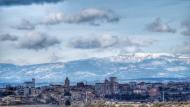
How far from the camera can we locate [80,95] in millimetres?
174500

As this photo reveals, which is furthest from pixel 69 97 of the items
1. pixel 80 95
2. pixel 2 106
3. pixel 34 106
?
pixel 2 106

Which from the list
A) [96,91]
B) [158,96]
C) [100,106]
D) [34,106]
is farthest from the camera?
[96,91]

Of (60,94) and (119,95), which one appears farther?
(119,95)

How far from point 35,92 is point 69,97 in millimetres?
19910

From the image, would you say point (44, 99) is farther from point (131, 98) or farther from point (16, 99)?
point (131, 98)

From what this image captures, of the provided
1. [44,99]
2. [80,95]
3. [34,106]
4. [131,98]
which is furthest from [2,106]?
[131,98]

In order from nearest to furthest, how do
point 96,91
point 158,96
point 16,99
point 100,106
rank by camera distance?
point 100,106 → point 16,99 → point 158,96 → point 96,91

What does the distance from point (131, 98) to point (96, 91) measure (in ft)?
63.9

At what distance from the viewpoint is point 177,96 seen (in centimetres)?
17875

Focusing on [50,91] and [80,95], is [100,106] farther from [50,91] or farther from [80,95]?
[50,91]

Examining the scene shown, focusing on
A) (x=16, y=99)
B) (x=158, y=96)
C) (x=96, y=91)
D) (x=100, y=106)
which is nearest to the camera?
(x=100, y=106)

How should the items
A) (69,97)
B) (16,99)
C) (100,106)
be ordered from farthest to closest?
(69,97), (16,99), (100,106)

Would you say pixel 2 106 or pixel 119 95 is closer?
pixel 2 106

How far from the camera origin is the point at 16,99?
15638cm
